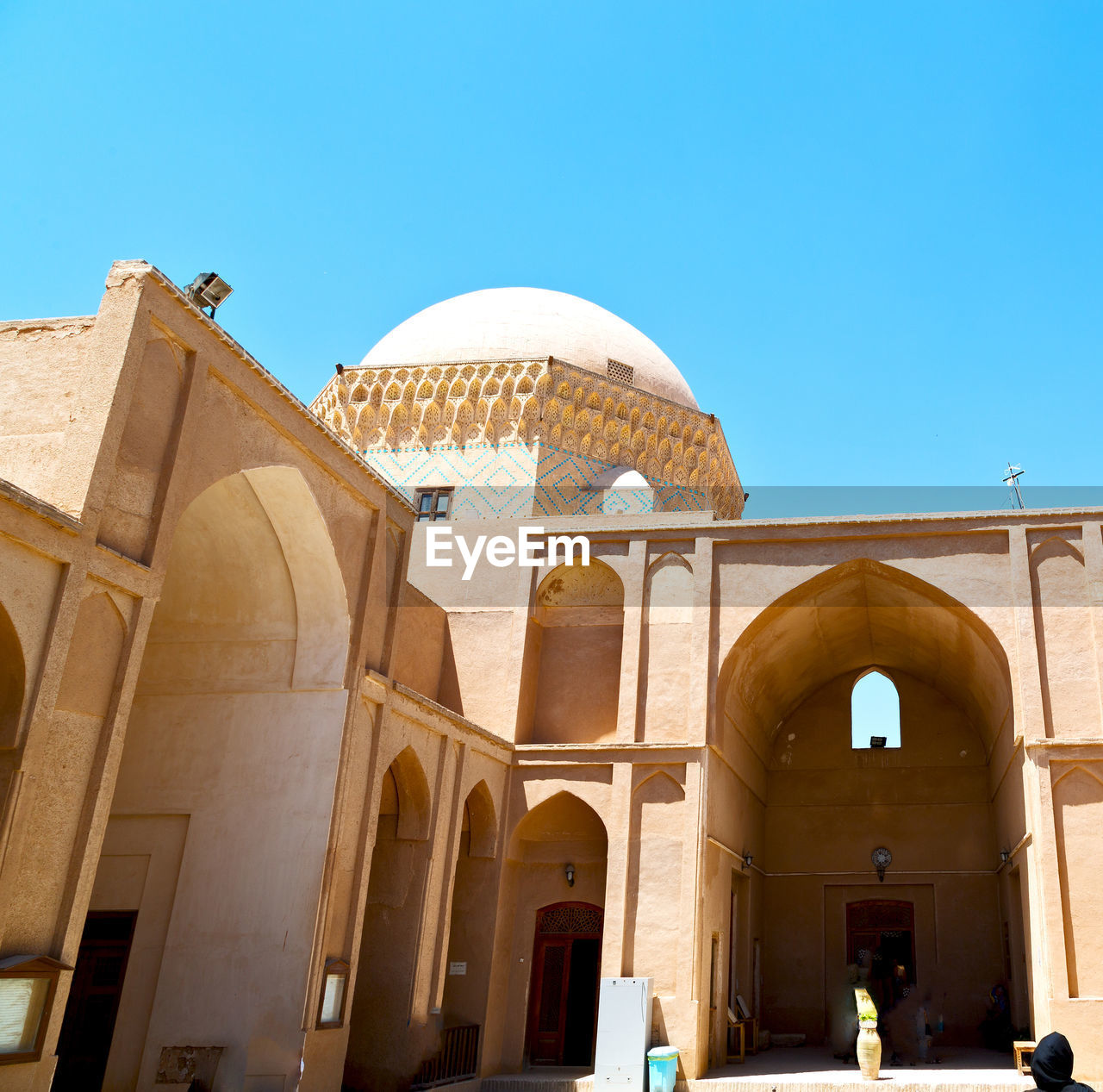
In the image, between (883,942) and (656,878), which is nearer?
(656,878)

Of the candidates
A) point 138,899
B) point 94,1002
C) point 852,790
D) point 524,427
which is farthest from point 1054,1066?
point 524,427

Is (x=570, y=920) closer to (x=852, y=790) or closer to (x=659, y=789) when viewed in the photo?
(x=659, y=789)

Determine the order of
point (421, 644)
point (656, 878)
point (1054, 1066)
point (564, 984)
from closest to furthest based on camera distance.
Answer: point (1054, 1066) < point (656, 878) < point (564, 984) < point (421, 644)

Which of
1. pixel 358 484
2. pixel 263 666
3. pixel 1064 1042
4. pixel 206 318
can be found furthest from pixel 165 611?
pixel 1064 1042

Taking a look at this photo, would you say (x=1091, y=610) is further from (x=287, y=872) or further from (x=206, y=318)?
(x=206, y=318)

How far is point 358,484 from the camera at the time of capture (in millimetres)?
11156

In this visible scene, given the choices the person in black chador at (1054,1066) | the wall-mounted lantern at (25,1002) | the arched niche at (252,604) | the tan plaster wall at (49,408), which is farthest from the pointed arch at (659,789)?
the person in black chador at (1054,1066)

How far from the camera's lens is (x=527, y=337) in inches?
719

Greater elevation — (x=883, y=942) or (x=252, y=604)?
(x=252, y=604)

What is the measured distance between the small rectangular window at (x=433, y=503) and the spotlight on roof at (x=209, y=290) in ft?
26.3

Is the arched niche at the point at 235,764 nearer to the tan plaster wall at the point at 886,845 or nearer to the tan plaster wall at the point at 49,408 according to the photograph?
the tan plaster wall at the point at 49,408

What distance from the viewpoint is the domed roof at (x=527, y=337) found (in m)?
18.2

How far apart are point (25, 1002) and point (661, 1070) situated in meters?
6.74
